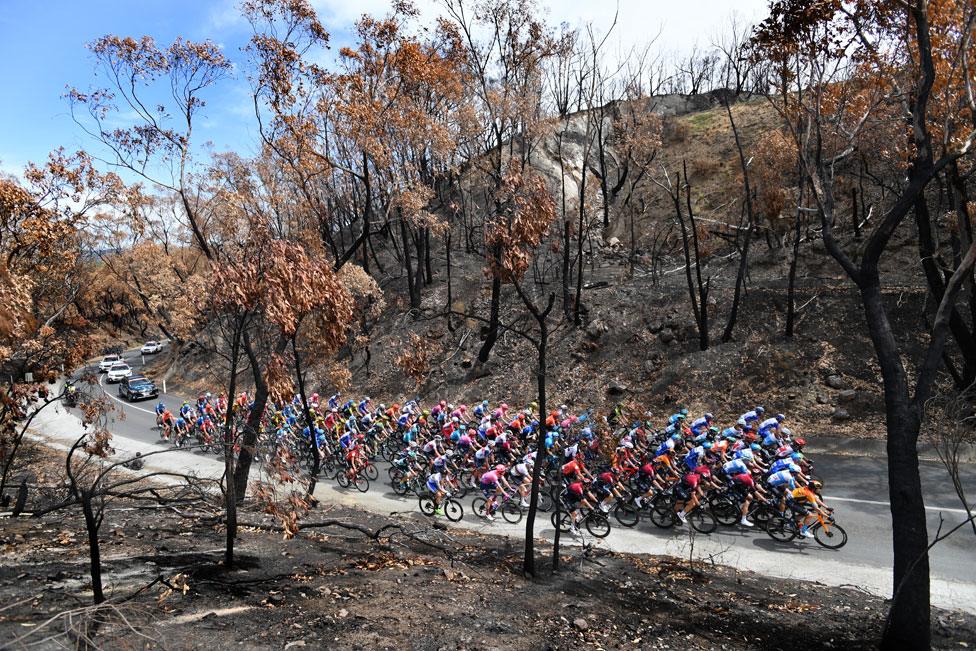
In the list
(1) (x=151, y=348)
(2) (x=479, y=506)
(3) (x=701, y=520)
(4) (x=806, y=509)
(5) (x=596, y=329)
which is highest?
(5) (x=596, y=329)

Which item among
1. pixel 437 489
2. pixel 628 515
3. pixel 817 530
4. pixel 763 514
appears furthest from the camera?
pixel 437 489

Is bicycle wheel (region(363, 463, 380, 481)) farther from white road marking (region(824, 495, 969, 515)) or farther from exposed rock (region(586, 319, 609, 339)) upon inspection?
exposed rock (region(586, 319, 609, 339))

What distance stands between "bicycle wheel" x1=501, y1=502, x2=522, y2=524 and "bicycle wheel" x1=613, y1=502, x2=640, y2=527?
7.40ft

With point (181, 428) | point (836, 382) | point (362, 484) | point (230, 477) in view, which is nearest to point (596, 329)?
point (836, 382)

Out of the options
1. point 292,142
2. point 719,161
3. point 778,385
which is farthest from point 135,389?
point 719,161

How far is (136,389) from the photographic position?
36.5 meters

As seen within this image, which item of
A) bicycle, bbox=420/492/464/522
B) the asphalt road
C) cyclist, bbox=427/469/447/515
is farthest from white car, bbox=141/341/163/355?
cyclist, bbox=427/469/447/515

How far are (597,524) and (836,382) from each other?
12774mm

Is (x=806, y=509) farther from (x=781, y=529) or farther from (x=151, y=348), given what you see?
(x=151, y=348)

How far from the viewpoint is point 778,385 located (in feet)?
69.9

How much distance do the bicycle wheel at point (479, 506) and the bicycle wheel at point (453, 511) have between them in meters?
0.31

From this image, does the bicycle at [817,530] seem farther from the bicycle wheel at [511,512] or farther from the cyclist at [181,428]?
the cyclist at [181,428]

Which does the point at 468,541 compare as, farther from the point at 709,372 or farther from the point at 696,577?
the point at 709,372

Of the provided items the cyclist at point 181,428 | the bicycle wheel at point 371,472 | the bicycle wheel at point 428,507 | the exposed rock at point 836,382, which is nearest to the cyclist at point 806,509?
the bicycle wheel at point 428,507
